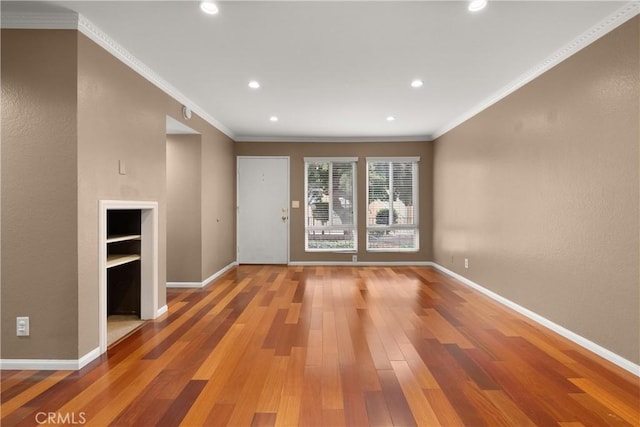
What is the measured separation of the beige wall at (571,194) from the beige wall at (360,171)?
2070 millimetres

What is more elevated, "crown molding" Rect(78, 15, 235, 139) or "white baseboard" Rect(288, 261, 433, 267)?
"crown molding" Rect(78, 15, 235, 139)

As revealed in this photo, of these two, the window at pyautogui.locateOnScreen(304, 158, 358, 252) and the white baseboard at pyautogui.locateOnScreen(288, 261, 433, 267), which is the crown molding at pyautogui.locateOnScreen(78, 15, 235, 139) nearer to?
the window at pyautogui.locateOnScreen(304, 158, 358, 252)

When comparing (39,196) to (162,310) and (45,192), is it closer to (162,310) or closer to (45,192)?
(45,192)

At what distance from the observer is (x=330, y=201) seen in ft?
22.3

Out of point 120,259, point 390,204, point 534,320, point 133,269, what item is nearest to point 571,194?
point 534,320

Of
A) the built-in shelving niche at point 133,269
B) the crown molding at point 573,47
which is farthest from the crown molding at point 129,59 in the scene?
the crown molding at point 573,47

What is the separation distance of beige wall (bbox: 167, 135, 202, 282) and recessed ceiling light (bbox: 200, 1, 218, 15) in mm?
2714

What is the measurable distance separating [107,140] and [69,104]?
0.39 metres

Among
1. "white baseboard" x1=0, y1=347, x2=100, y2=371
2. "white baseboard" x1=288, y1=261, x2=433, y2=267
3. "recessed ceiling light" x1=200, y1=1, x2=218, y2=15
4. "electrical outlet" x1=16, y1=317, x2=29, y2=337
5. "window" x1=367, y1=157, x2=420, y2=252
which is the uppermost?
"recessed ceiling light" x1=200, y1=1, x2=218, y2=15

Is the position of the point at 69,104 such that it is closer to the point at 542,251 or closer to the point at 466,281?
the point at 542,251

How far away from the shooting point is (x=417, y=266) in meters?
6.66

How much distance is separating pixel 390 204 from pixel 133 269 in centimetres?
484

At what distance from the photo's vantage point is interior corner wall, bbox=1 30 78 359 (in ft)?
7.79

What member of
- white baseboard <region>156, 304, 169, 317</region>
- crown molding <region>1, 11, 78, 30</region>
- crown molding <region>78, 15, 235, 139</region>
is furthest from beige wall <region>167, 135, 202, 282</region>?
crown molding <region>1, 11, 78, 30</region>
